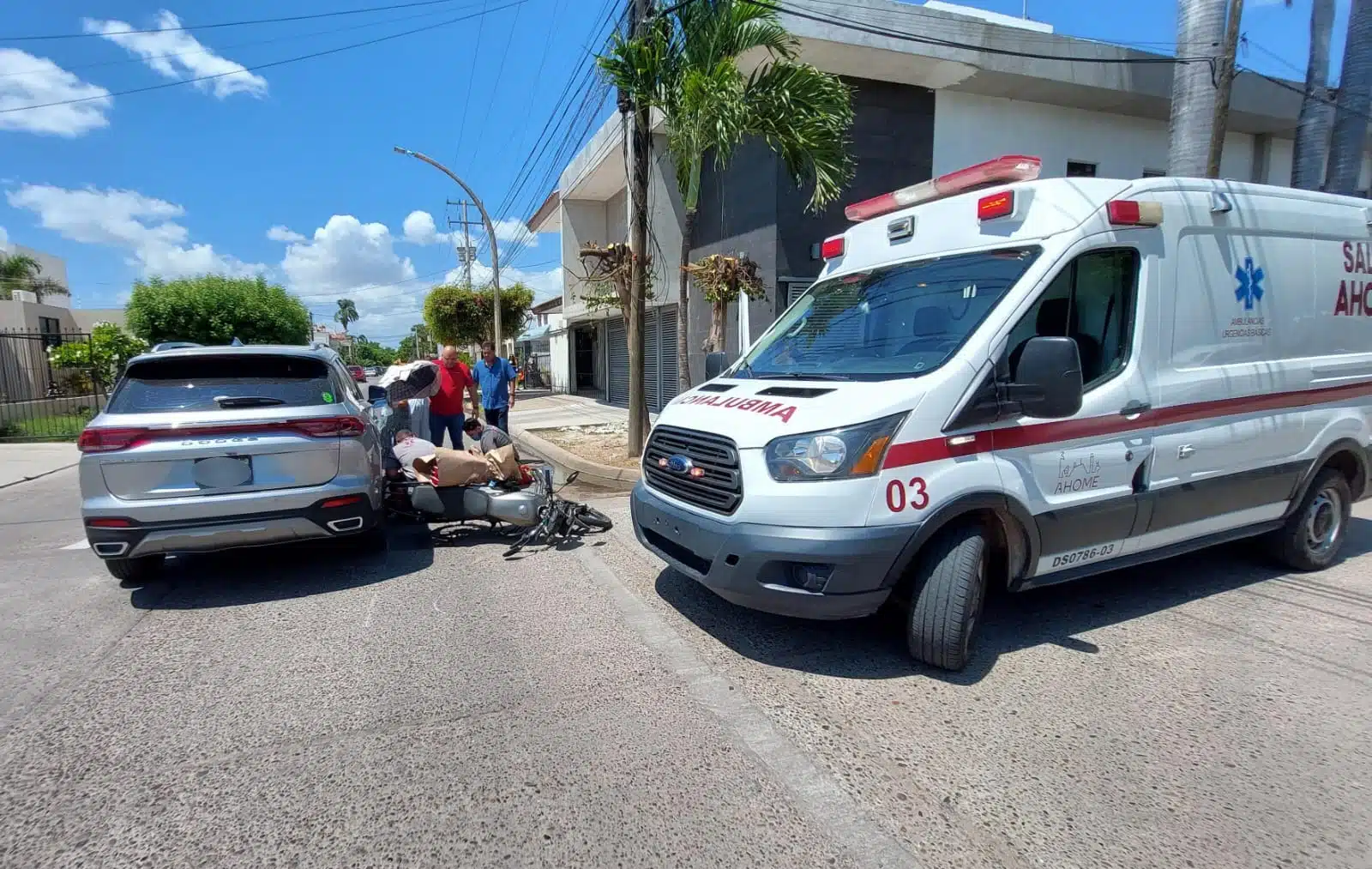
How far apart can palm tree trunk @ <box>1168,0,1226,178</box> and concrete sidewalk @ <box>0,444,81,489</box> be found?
16.3m

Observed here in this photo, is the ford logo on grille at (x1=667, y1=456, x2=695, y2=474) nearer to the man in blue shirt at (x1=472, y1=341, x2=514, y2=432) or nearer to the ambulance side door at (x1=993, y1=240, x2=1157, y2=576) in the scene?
the ambulance side door at (x1=993, y1=240, x2=1157, y2=576)

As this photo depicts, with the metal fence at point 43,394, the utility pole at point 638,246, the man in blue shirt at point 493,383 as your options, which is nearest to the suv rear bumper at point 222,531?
the utility pole at point 638,246

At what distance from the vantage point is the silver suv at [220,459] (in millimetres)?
4426

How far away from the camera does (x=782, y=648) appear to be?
12.7 feet

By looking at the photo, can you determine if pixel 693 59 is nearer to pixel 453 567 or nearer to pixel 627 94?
pixel 627 94

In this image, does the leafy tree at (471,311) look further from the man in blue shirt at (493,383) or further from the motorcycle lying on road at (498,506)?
the motorcycle lying on road at (498,506)

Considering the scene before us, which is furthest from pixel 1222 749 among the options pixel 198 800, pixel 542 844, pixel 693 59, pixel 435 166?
pixel 435 166

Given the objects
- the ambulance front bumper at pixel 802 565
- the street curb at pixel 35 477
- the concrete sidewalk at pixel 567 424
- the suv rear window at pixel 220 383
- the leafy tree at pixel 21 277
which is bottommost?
the street curb at pixel 35 477

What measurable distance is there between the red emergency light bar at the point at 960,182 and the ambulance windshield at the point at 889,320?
49 cm

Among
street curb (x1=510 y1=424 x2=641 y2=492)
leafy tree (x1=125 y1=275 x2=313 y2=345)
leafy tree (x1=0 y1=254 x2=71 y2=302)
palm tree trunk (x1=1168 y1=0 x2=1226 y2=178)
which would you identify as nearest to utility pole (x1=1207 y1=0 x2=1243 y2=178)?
palm tree trunk (x1=1168 y1=0 x2=1226 y2=178)

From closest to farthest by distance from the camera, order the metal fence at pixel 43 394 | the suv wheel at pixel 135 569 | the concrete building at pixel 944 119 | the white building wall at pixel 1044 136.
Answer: the suv wheel at pixel 135 569, the concrete building at pixel 944 119, the white building wall at pixel 1044 136, the metal fence at pixel 43 394

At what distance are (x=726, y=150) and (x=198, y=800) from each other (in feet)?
25.9

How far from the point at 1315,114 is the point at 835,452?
1447 cm

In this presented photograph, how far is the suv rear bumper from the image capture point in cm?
444
